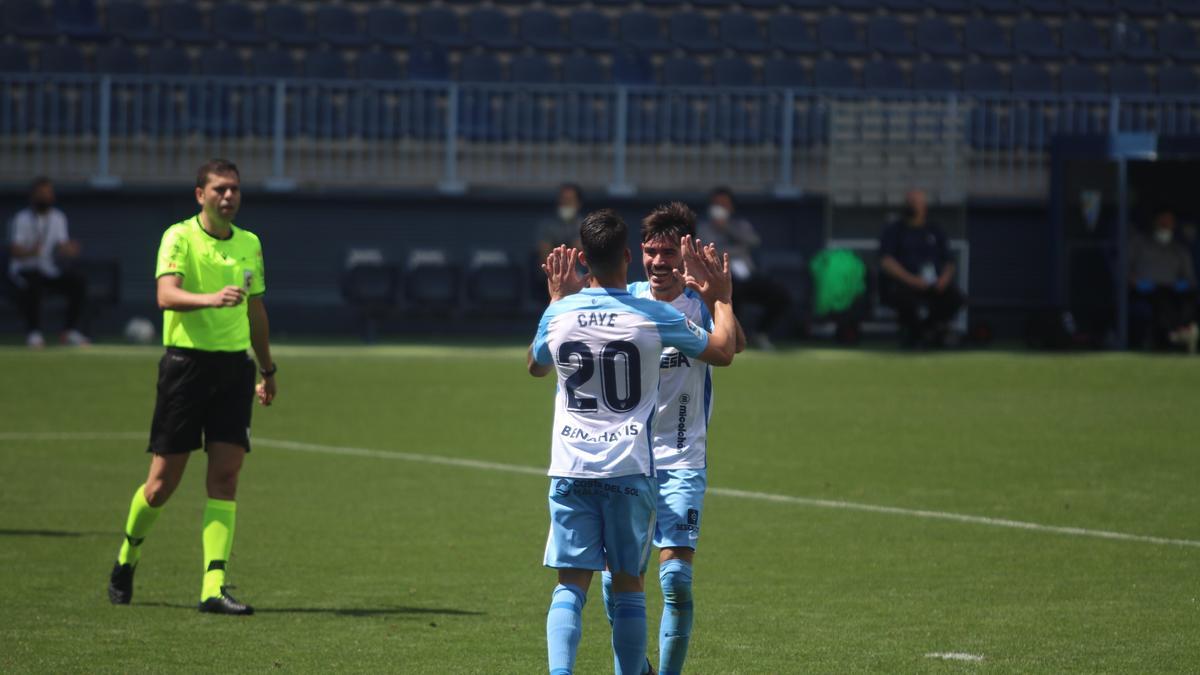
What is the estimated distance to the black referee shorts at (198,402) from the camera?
805 cm

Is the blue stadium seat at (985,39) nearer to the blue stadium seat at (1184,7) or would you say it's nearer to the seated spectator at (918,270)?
the blue stadium seat at (1184,7)

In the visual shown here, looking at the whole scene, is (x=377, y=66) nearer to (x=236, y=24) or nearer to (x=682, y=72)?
(x=236, y=24)

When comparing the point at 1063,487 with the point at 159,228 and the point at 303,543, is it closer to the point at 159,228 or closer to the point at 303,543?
the point at 303,543

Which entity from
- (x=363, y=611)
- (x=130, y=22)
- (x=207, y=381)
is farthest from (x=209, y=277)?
(x=130, y=22)

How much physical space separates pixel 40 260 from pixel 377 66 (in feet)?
21.2

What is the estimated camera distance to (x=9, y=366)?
18656mm

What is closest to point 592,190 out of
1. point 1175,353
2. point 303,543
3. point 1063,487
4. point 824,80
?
point 824,80

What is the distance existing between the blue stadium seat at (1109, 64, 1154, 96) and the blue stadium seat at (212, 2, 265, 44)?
12.8 metres

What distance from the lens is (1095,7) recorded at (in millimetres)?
28172

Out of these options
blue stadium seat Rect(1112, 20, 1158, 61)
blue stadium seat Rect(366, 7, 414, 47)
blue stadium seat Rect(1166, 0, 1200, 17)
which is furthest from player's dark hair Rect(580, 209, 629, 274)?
blue stadium seat Rect(1166, 0, 1200, 17)

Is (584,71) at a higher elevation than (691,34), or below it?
below

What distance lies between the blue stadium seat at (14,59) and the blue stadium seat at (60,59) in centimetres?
26

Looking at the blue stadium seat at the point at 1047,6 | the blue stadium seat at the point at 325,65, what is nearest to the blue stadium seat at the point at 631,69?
the blue stadium seat at the point at 325,65

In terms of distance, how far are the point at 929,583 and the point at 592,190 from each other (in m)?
15.6
